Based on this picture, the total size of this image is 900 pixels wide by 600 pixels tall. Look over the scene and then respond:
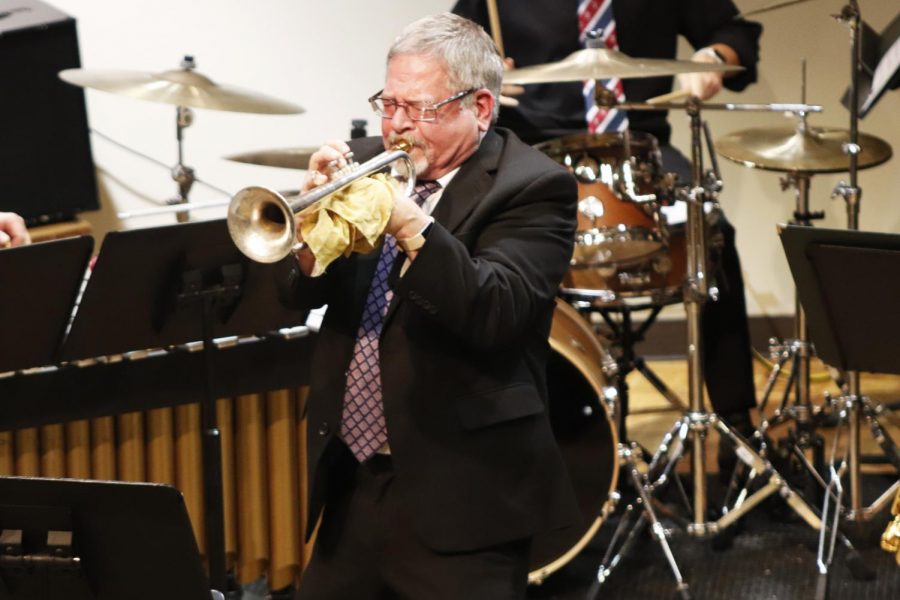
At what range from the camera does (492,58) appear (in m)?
2.90

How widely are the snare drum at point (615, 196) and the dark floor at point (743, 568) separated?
971 mm

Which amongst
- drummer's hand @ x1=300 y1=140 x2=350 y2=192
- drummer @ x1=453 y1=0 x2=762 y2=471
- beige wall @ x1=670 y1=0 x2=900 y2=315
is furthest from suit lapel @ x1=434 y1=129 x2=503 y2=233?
beige wall @ x1=670 y1=0 x2=900 y2=315

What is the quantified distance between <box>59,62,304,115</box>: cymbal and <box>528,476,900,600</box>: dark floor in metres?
1.77

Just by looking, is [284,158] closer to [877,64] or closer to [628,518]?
[628,518]

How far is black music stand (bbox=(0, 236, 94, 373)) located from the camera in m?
3.23

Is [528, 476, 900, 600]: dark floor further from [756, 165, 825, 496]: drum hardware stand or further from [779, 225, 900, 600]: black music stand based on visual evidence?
[779, 225, 900, 600]: black music stand

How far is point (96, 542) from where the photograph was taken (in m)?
2.44

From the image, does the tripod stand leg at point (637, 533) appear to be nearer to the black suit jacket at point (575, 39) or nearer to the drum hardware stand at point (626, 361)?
the drum hardware stand at point (626, 361)

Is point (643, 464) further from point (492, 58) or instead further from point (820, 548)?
point (492, 58)

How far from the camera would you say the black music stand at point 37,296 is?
10.6 feet

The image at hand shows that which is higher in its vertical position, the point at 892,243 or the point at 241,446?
the point at 892,243

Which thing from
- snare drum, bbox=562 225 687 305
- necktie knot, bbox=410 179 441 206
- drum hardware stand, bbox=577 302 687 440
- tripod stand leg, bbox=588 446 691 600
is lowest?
tripod stand leg, bbox=588 446 691 600

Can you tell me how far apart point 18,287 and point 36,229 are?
2395 mm

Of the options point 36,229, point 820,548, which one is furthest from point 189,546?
point 36,229
